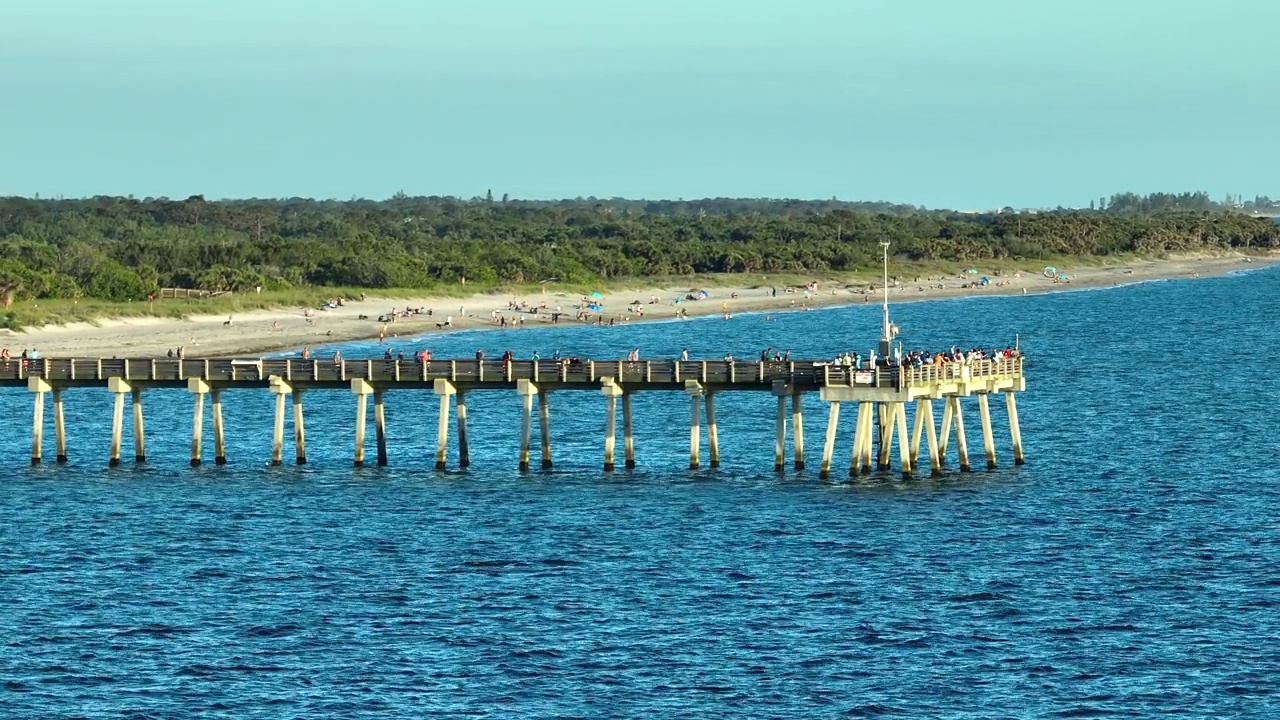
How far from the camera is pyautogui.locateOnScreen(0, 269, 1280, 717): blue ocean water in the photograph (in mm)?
43406

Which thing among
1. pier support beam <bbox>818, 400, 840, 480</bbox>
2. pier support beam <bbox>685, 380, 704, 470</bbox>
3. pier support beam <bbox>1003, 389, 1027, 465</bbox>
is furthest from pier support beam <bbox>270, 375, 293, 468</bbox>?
pier support beam <bbox>818, 400, 840, 480</bbox>

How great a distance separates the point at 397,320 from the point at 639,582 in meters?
81.6

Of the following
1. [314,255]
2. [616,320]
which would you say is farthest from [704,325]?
[314,255]

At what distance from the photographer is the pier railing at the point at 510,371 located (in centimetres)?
6384

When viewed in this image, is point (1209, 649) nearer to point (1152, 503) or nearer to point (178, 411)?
point (1152, 503)

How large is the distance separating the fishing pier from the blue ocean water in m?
1.09

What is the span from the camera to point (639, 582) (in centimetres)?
5322

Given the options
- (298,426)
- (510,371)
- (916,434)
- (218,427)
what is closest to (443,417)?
(510,371)

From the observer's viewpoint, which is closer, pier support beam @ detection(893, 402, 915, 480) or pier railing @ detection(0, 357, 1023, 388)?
pier railing @ detection(0, 357, 1023, 388)

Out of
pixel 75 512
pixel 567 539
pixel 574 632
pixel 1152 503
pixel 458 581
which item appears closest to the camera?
pixel 574 632

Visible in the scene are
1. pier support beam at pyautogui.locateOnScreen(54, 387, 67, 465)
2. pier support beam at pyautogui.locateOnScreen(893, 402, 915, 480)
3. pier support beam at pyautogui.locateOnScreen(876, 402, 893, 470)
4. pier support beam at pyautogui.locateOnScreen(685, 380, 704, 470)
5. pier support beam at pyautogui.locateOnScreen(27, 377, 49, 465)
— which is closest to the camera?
pier support beam at pyautogui.locateOnScreen(893, 402, 915, 480)

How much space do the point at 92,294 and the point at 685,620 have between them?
88.6m

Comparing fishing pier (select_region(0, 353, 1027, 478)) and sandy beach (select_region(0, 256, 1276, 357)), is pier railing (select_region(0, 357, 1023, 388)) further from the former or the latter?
sandy beach (select_region(0, 256, 1276, 357))

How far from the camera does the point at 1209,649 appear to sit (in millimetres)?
46844
